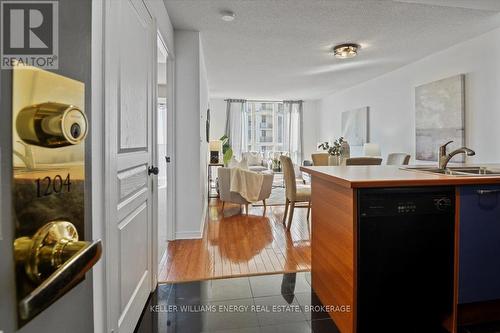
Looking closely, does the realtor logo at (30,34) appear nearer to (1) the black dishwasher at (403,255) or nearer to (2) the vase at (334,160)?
(1) the black dishwasher at (403,255)

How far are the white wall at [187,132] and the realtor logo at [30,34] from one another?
2.80 meters

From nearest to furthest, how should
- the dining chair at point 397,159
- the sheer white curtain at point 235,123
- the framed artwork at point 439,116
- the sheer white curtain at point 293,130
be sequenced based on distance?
the framed artwork at point 439,116
the dining chair at point 397,159
the sheer white curtain at point 235,123
the sheer white curtain at point 293,130

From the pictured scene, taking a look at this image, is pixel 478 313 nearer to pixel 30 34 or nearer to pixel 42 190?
pixel 42 190

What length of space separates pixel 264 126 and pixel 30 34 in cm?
872

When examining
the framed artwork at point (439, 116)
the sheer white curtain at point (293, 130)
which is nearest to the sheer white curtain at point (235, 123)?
the sheer white curtain at point (293, 130)

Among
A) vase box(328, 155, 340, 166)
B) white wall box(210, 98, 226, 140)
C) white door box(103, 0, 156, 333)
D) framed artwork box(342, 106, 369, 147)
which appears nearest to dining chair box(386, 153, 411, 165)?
vase box(328, 155, 340, 166)

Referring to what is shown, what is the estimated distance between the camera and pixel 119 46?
1384mm

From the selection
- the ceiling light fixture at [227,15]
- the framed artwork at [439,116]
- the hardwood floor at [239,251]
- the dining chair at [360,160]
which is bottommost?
the hardwood floor at [239,251]

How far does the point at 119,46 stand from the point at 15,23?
1.05m

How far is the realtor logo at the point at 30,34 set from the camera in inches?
16.5

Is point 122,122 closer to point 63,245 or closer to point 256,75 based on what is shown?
point 63,245

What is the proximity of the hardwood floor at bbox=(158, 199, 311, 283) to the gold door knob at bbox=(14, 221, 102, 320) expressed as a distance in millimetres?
2016

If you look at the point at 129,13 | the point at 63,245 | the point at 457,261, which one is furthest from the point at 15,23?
the point at 457,261

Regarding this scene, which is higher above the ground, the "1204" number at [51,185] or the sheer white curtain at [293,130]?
the sheer white curtain at [293,130]
